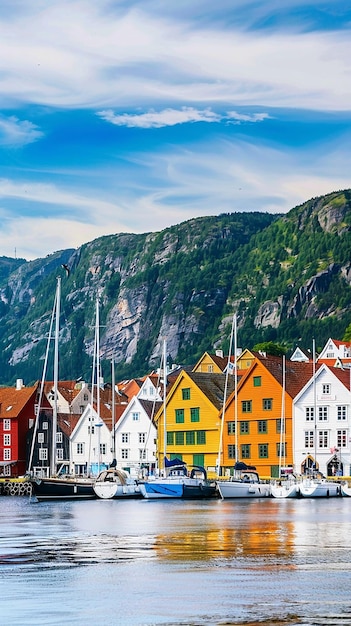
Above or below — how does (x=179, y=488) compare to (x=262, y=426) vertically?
below

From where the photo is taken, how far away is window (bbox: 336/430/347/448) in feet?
443

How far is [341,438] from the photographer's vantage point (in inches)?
5325

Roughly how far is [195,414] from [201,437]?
2998mm

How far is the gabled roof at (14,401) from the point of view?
174m

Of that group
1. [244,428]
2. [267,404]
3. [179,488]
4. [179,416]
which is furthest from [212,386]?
[179,488]

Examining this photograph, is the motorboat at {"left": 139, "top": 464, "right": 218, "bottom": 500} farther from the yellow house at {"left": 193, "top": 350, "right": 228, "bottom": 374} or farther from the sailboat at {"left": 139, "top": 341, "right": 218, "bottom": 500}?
the yellow house at {"left": 193, "top": 350, "right": 228, "bottom": 374}

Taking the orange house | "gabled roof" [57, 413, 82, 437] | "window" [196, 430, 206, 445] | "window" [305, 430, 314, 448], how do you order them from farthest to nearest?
"gabled roof" [57, 413, 82, 437], "window" [196, 430, 206, 445], the orange house, "window" [305, 430, 314, 448]

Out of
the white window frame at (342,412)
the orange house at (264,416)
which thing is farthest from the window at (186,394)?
the white window frame at (342,412)

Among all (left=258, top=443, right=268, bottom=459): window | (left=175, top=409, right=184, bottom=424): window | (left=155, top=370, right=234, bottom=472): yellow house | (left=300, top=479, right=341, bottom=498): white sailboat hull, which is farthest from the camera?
(left=175, top=409, right=184, bottom=424): window

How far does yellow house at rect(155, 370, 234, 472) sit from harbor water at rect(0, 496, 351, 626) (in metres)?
71.6

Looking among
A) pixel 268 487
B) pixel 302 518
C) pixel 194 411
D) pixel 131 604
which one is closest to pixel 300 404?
pixel 194 411

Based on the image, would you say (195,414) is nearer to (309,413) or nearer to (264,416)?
(264,416)

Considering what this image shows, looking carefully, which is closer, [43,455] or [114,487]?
[114,487]

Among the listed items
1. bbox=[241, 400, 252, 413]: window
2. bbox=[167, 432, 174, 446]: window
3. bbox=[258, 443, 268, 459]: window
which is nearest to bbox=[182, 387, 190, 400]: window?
bbox=[167, 432, 174, 446]: window
